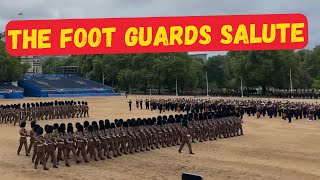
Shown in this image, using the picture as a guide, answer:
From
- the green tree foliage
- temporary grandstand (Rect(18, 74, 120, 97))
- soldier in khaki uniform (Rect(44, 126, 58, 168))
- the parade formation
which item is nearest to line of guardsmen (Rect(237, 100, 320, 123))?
the parade formation

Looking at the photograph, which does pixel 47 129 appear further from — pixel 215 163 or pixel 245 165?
pixel 245 165

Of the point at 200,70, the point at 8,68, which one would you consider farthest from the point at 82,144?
the point at 200,70

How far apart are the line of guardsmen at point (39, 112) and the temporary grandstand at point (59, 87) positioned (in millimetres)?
36781

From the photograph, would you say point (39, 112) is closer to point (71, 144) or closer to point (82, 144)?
point (82, 144)

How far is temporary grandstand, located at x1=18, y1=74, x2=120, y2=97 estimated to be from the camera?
66.6 meters

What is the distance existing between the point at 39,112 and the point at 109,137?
48.5 ft

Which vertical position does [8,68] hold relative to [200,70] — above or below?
below

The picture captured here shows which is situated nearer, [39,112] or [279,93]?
[39,112]

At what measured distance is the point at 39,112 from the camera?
2772cm

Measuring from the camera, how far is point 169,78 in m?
74.4

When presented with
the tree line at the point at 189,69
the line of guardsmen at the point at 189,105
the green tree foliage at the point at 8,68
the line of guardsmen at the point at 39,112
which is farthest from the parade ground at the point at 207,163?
the green tree foliage at the point at 8,68

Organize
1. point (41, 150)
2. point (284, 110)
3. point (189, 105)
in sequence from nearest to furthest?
point (41, 150), point (284, 110), point (189, 105)

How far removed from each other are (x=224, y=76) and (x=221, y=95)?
3061cm

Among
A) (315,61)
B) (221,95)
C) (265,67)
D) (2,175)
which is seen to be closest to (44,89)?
(221,95)
